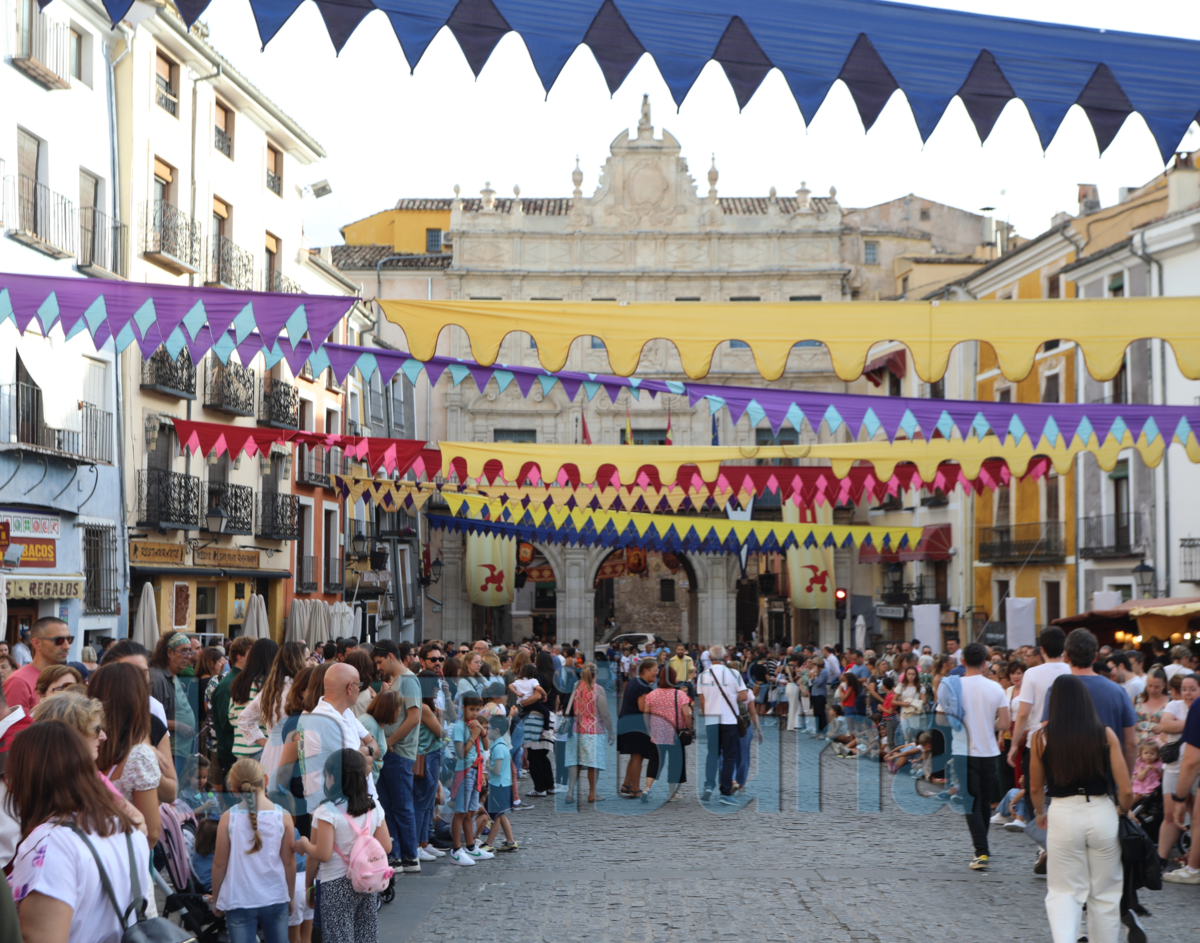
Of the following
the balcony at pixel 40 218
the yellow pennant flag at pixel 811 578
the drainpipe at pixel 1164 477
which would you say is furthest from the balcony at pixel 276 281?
the drainpipe at pixel 1164 477

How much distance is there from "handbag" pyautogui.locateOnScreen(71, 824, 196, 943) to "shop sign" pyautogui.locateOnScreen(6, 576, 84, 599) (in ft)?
49.1

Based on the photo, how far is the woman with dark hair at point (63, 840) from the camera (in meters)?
3.42

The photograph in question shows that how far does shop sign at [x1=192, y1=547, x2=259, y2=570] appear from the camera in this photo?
2462 centimetres

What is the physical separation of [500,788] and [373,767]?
2280 millimetres

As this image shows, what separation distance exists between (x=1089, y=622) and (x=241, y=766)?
18.0m

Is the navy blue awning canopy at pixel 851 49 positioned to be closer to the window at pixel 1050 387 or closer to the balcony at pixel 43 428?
the balcony at pixel 43 428

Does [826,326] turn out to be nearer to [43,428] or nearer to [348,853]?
[348,853]

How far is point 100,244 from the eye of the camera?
20844 mm

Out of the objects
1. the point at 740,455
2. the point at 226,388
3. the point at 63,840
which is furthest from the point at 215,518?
the point at 63,840

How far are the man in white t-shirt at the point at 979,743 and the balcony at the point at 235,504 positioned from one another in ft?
58.1

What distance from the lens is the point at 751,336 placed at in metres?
7.62

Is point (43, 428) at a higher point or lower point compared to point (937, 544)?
higher

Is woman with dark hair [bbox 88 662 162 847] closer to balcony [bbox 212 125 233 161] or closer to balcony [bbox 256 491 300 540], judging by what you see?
balcony [bbox 212 125 233 161]

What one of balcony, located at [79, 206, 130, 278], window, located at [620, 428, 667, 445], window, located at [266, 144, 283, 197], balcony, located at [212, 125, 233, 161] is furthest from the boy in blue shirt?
window, located at [620, 428, 667, 445]
